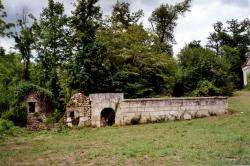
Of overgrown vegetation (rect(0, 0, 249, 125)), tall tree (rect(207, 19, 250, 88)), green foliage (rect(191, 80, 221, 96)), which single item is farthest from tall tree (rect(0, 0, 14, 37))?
tall tree (rect(207, 19, 250, 88))

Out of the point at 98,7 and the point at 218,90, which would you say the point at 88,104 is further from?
the point at 218,90

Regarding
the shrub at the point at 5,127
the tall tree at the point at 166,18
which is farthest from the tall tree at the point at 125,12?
the shrub at the point at 5,127

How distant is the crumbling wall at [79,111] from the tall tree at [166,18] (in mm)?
21810

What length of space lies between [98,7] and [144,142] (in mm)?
13628

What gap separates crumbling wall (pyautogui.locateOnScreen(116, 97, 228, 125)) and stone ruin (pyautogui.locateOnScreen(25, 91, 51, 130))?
485 centimetres

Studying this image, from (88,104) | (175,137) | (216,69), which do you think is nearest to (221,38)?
(216,69)

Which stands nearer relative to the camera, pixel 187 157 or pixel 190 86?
pixel 187 157

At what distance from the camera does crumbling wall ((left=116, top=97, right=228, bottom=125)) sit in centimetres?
2016

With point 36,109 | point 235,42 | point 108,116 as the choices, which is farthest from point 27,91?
point 235,42

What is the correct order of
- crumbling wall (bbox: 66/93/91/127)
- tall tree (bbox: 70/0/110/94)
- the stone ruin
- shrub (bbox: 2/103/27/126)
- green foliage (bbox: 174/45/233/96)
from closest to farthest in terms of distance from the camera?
crumbling wall (bbox: 66/93/91/127), shrub (bbox: 2/103/27/126), the stone ruin, tall tree (bbox: 70/0/110/94), green foliage (bbox: 174/45/233/96)

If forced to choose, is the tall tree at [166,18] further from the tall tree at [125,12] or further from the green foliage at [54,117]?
the green foliage at [54,117]

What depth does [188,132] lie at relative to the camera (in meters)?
15.3

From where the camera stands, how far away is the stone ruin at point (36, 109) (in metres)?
21.5

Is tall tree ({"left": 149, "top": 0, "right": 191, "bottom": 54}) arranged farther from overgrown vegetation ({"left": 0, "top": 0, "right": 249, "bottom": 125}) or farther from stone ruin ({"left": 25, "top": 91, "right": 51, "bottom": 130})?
stone ruin ({"left": 25, "top": 91, "right": 51, "bottom": 130})
